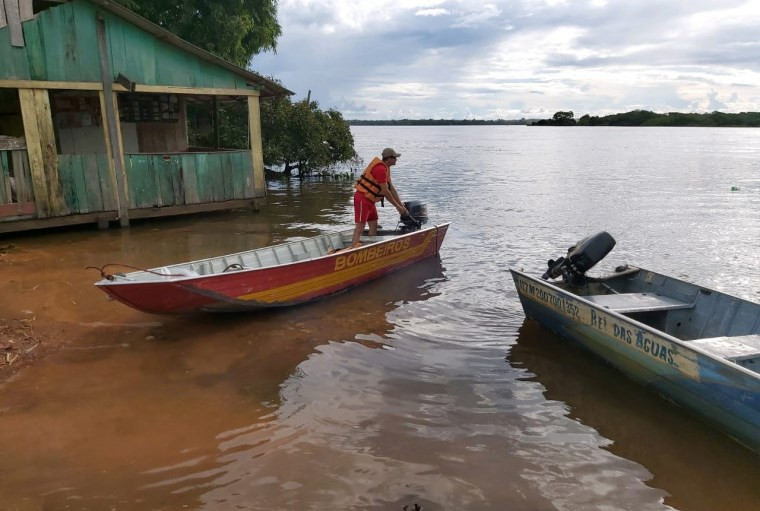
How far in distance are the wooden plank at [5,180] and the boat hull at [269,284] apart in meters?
6.61

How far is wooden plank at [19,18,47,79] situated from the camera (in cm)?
1010

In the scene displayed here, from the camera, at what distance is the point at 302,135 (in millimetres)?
22156

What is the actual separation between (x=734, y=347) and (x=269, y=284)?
4864 mm

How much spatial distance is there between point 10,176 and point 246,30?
10375mm

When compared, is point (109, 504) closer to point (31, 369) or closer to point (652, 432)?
point (31, 369)

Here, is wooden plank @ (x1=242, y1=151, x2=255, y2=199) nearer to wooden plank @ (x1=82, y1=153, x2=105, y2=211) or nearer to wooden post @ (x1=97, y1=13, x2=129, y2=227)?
wooden post @ (x1=97, y1=13, x2=129, y2=227)

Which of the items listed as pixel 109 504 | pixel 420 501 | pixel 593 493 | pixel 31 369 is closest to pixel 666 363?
pixel 593 493

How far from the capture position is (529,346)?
21.1 feet

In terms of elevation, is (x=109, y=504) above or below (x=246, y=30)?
below

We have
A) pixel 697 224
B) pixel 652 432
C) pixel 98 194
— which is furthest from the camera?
pixel 697 224

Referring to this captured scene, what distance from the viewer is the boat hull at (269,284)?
5742 mm

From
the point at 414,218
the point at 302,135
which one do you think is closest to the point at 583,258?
the point at 414,218

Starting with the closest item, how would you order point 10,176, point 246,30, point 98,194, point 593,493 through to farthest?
point 593,493, point 10,176, point 98,194, point 246,30

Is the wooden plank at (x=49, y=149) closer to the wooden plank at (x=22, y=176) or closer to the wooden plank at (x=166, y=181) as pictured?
the wooden plank at (x=22, y=176)
